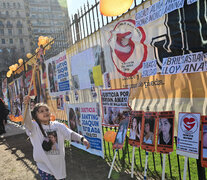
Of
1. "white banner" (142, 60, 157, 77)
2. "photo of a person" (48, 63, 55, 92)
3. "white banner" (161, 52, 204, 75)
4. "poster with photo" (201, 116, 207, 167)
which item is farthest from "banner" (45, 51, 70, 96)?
"poster with photo" (201, 116, 207, 167)

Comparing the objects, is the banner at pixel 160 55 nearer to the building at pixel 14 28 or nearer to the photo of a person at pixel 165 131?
the photo of a person at pixel 165 131

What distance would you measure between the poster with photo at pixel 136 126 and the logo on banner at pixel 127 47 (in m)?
0.74

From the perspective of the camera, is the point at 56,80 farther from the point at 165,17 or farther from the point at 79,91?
the point at 165,17

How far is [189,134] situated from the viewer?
2787 millimetres

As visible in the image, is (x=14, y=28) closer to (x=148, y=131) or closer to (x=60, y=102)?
(x=60, y=102)

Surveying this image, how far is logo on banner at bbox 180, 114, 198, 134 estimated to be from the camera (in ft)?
8.97

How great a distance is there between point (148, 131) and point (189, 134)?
701 millimetres

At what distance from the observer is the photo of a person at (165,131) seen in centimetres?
305

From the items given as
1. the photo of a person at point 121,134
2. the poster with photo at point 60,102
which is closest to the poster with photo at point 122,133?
the photo of a person at point 121,134

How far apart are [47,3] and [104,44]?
98.9 meters

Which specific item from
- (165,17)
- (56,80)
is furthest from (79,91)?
(165,17)

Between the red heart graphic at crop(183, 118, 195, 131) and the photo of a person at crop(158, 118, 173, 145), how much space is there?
0.83 ft

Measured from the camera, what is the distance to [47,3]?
93.8 metres

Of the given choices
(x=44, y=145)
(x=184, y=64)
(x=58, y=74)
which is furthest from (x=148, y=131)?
(x=58, y=74)
